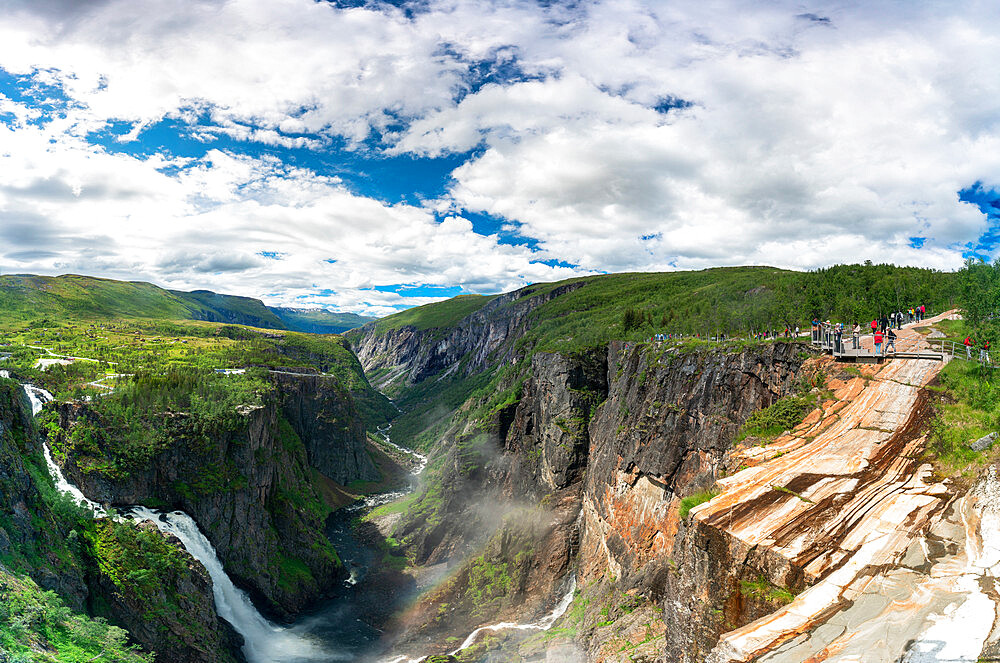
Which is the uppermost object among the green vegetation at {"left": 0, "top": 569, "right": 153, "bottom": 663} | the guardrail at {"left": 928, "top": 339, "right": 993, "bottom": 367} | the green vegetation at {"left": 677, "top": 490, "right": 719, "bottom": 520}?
the guardrail at {"left": 928, "top": 339, "right": 993, "bottom": 367}

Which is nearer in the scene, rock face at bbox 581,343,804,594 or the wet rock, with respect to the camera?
the wet rock

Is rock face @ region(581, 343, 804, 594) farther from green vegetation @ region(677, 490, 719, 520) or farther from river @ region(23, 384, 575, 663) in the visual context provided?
river @ region(23, 384, 575, 663)

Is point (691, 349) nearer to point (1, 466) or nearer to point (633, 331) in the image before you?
point (633, 331)

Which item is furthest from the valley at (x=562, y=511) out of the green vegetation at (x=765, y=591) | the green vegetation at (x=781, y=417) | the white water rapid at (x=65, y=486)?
the white water rapid at (x=65, y=486)

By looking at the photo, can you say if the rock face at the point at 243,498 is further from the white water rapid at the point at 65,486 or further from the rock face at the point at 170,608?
the rock face at the point at 170,608

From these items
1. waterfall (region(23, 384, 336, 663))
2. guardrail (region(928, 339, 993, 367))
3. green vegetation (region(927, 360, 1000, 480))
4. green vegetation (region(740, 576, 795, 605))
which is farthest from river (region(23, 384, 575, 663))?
green vegetation (region(927, 360, 1000, 480))
